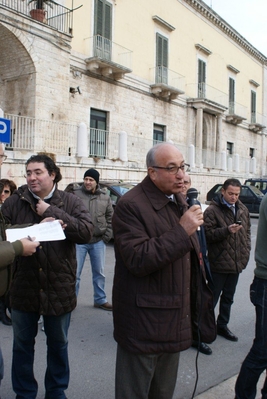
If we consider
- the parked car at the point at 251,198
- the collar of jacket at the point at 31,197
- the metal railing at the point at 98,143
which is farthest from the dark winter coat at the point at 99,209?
the parked car at the point at 251,198

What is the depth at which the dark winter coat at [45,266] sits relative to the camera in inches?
108

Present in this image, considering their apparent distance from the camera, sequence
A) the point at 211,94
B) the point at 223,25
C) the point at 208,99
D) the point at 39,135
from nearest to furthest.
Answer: the point at 39,135 < the point at 208,99 < the point at 211,94 < the point at 223,25

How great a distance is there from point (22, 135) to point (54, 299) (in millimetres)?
11764

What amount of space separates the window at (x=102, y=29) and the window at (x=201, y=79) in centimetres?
912

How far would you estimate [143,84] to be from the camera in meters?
20.7

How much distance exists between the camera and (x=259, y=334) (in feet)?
A: 8.86

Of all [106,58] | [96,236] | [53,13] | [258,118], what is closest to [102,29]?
[106,58]

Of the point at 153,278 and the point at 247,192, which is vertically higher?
the point at 247,192

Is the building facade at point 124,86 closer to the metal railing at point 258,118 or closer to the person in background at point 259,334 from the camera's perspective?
the metal railing at point 258,118

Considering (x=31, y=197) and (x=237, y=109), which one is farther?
(x=237, y=109)

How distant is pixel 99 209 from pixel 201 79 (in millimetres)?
22719

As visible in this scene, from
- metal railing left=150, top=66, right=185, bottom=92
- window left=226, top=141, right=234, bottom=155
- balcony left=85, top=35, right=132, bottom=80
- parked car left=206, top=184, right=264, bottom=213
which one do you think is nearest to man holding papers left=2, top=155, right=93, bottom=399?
parked car left=206, top=184, right=264, bottom=213

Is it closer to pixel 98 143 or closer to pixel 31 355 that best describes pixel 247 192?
pixel 98 143

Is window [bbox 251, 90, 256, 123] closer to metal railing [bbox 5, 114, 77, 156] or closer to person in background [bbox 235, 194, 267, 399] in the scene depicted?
metal railing [bbox 5, 114, 77, 156]
